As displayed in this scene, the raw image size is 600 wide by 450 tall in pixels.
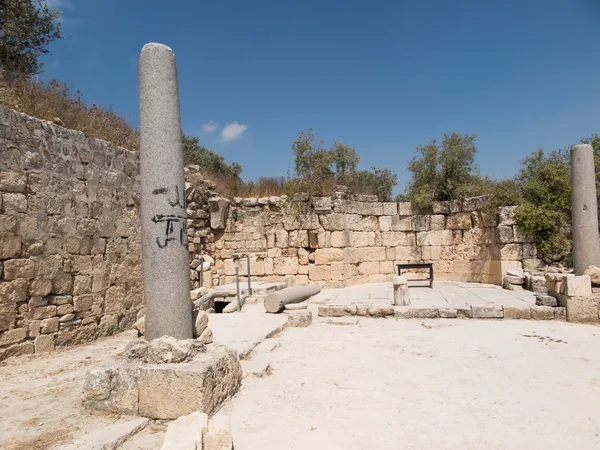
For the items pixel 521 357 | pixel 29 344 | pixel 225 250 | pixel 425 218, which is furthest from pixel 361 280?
pixel 29 344

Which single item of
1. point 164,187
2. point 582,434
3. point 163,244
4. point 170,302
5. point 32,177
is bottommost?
point 582,434

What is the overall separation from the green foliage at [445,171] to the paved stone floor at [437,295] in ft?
10.4

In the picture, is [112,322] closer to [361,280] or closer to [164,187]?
[164,187]

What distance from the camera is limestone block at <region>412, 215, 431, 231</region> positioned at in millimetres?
15305

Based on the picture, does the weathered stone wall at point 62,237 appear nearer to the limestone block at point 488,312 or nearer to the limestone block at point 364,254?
the limestone block at point 488,312

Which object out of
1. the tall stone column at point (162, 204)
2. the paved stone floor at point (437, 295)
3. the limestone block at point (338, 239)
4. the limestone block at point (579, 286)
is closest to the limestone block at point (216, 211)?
the limestone block at point (338, 239)

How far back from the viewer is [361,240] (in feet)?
48.7

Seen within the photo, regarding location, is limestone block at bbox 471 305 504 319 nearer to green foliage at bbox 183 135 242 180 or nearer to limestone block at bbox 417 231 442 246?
limestone block at bbox 417 231 442 246

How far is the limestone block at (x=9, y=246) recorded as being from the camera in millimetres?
5723

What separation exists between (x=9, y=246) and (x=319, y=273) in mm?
9379

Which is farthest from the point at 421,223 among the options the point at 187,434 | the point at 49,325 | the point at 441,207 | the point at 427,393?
the point at 187,434

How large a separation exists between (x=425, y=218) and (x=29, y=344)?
12528 mm

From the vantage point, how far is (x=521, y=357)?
6.05 m

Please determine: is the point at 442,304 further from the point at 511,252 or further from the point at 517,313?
the point at 511,252
